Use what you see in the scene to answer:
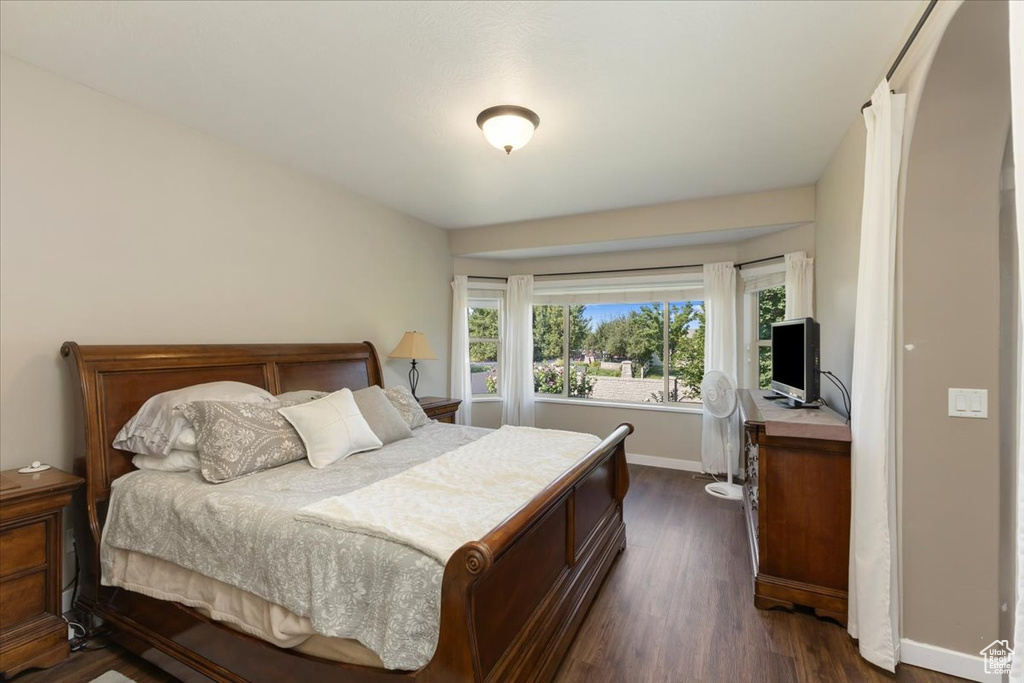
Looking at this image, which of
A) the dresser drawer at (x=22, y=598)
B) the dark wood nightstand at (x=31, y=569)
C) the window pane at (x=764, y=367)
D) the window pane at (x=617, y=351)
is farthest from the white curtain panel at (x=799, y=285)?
the dresser drawer at (x=22, y=598)

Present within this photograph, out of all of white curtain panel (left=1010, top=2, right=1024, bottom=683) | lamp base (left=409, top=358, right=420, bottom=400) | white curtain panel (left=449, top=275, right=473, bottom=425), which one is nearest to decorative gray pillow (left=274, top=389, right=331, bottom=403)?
lamp base (left=409, top=358, right=420, bottom=400)

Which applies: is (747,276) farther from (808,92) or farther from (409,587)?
(409,587)

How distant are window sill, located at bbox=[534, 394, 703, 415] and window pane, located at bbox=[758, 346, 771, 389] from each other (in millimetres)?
660

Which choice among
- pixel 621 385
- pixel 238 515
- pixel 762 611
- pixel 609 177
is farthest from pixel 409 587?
pixel 621 385

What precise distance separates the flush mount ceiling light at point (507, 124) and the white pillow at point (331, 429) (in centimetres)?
174

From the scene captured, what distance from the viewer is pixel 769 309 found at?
14.1 feet

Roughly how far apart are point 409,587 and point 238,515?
2.67 ft

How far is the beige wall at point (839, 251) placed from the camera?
2502mm

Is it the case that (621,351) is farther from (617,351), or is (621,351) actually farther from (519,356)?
(519,356)

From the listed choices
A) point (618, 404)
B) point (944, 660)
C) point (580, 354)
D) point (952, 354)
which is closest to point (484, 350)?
point (580, 354)

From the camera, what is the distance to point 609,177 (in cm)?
344

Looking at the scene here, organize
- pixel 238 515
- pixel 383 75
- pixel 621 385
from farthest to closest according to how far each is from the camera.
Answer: pixel 621 385 → pixel 383 75 → pixel 238 515

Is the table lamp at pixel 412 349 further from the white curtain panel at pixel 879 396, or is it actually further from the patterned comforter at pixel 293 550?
the white curtain panel at pixel 879 396

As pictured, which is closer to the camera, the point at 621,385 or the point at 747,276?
the point at 747,276
